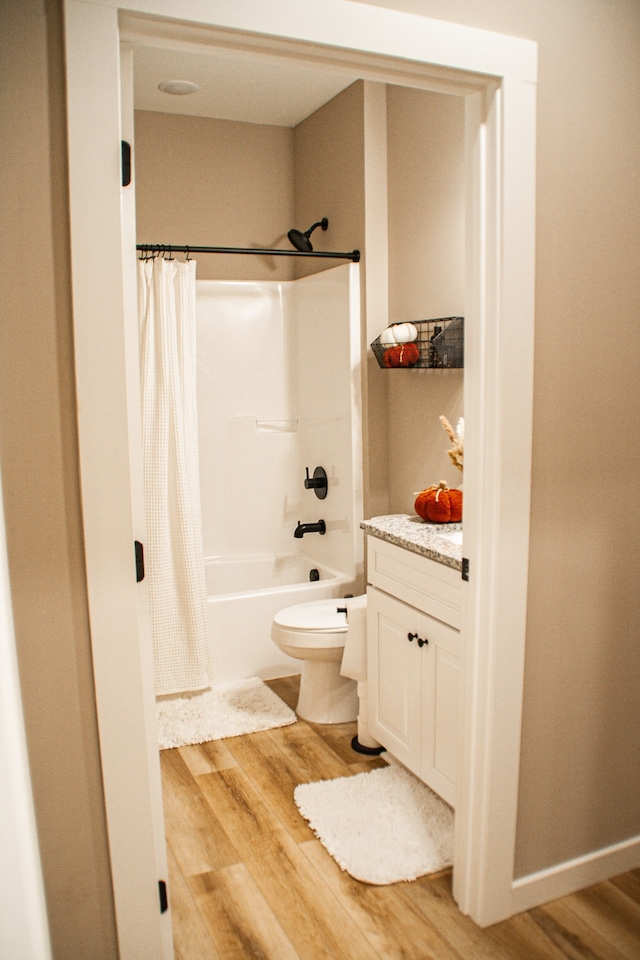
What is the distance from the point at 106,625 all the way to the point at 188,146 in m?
3.09

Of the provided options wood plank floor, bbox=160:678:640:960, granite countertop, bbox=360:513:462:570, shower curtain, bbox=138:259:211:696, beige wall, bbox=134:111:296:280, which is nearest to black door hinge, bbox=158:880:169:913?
wood plank floor, bbox=160:678:640:960

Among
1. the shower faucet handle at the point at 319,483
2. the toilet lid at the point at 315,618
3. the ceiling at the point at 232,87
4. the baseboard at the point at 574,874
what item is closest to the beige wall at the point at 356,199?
the ceiling at the point at 232,87

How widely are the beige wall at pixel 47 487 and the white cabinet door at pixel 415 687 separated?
1.04 meters

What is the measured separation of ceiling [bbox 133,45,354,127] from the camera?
3176 mm

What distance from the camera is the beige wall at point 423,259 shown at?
9.16 feet

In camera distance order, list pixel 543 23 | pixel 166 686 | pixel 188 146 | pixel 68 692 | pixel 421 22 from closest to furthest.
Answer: pixel 68 692, pixel 421 22, pixel 543 23, pixel 166 686, pixel 188 146

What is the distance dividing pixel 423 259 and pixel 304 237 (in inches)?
34.4

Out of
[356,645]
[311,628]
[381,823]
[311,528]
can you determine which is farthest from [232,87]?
[381,823]

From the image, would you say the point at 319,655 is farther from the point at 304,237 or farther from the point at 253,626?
the point at 304,237

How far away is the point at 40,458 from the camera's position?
1.37 m

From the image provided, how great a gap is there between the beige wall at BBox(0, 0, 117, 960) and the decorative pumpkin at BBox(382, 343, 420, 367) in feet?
5.66

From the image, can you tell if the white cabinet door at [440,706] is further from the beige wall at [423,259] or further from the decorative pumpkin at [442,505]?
the beige wall at [423,259]

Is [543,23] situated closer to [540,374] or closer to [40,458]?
[540,374]

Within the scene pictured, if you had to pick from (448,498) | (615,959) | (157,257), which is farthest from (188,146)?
(615,959)
